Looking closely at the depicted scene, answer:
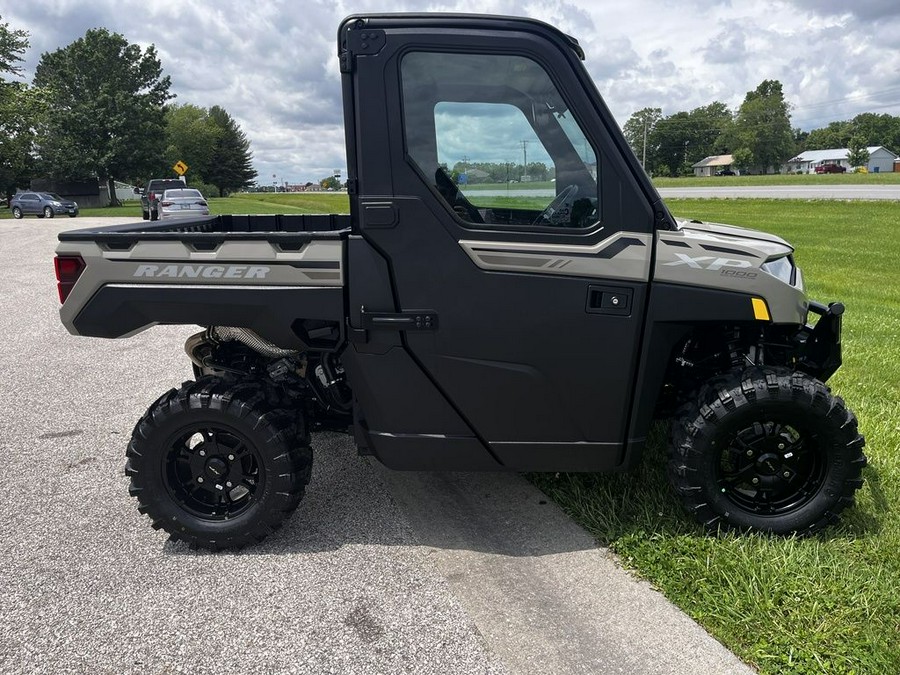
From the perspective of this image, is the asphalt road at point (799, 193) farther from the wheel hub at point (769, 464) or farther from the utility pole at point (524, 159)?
the utility pole at point (524, 159)

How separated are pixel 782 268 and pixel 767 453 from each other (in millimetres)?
852

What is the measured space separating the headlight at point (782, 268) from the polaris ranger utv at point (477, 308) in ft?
0.06

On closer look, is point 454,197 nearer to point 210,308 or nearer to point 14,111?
point 210,308

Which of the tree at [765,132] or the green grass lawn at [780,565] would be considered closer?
the green grass lawn at [780,565]

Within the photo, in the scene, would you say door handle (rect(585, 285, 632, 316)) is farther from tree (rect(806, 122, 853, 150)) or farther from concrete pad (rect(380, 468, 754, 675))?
tree (rect(806, 122, 853, 150))

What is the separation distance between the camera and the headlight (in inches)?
117

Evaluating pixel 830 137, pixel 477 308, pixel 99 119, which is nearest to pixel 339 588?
pixel 477 308

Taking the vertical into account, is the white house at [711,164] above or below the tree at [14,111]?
below

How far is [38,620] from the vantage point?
8.91 ft

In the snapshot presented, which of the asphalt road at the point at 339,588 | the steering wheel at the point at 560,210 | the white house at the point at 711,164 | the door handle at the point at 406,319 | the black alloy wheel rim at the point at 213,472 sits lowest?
the white house at the point at 711,164

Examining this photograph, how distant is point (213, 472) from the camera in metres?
3.24

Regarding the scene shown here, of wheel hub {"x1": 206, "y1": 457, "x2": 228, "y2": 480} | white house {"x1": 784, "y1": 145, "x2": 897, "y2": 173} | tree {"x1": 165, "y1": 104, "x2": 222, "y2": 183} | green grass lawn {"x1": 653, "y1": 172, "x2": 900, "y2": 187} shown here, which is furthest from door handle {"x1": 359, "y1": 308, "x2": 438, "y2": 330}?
white house {"x1": 784, "y1": 145, "x2": 897, "y2": 173}

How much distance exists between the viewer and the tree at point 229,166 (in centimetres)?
8306

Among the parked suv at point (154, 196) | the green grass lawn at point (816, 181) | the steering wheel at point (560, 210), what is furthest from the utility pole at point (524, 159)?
the green grass lawn at point (816, 181)
